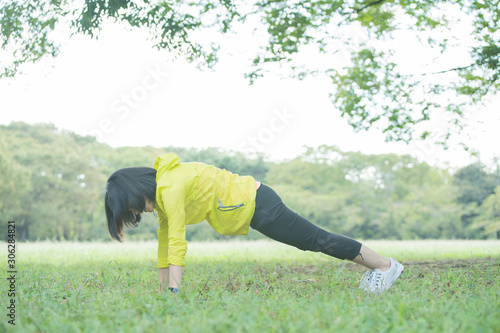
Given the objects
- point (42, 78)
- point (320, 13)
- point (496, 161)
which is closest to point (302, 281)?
point (320, 13)

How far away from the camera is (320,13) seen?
7234 millimetres

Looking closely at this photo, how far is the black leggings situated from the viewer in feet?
11.8

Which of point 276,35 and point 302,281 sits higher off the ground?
point 276,35

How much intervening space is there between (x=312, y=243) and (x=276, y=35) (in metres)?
4.52

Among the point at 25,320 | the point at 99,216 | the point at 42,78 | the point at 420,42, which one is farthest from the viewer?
the point at 99,216

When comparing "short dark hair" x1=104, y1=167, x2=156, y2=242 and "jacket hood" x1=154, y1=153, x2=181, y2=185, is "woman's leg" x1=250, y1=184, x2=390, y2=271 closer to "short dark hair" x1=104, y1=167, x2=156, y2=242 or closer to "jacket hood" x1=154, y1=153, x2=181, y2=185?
"jacket hood" x1=154, y1=153, x2=181, y2=185

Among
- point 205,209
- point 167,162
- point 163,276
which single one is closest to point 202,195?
point 205,209

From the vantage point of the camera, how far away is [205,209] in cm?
351

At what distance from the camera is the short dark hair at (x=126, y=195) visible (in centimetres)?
335

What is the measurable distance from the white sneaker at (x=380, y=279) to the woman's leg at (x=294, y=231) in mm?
114

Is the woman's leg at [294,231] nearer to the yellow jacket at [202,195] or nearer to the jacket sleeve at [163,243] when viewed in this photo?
the yellow jacket at [202,195]

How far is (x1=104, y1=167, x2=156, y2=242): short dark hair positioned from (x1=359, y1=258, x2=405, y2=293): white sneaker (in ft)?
5.78

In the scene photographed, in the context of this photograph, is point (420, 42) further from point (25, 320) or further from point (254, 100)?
point (254, 100)

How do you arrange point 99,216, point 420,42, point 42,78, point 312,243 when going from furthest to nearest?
point 99,216
point 420,42
point 42,78
point 312,243
